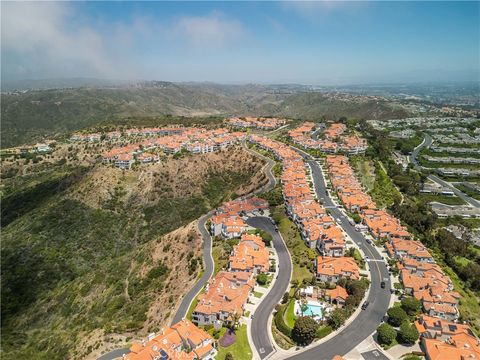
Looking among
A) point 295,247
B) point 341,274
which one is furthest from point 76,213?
point 341,274

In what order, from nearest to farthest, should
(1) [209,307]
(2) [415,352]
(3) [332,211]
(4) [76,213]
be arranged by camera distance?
(2) [415,352] → (1) [209,307] → (3) [332,211] → (4) [76,213]

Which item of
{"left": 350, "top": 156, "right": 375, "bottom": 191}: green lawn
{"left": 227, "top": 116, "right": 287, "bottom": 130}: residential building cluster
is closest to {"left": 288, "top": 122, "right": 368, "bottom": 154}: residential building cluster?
{"left": 350, "top": 156, "right": 375, "bottom": 191}: green lawn

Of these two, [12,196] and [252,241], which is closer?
[252,241]

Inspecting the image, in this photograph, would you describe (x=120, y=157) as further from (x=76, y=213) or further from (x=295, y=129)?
(x=295, y=129)

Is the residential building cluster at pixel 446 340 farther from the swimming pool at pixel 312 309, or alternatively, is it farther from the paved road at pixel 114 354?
the paved road at pixel 114 354

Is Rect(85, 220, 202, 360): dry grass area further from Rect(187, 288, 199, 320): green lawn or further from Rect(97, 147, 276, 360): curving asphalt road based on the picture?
Rect(187, 288, 199, 320): green lawn
